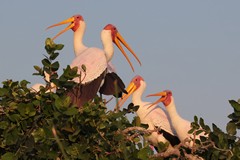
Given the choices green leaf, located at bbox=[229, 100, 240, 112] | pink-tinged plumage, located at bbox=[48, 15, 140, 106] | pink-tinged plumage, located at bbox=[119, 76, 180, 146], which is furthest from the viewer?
pink-tinged plumage, located at bbox=[119, 76, 180, 146]

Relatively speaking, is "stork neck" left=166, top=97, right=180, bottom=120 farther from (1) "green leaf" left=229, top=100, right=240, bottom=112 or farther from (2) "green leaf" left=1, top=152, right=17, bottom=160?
(2) "green leaf" left=1, top=152, right=17, bottom=160

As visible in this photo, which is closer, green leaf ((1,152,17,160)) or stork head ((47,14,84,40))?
green leaf ((1,152,17,160))

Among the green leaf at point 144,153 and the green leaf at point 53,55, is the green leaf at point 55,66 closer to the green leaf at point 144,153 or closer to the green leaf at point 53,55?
the green leaf at point 53,55

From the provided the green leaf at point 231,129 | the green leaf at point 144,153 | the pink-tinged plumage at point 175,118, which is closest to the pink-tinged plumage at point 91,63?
the pink-tinged plumage at point 175,118

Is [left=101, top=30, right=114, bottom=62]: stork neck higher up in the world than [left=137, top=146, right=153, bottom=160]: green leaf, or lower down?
higher up

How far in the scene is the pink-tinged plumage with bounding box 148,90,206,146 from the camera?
12.6 m

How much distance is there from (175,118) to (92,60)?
9.79ft

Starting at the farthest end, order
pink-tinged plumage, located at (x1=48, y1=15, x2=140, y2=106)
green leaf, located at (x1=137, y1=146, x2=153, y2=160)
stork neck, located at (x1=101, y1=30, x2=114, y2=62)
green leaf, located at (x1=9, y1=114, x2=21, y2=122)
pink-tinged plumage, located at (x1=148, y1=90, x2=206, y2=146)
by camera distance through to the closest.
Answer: pink-tinged plumage, located at (x1=148, y1=90, x2=206, y2=146), stork neck, located at (x1=101, y1=30, x2=114, y2=62), pink-tinged plumage, located at (x1=48, y1=15, x2=140, y2=106), green leaf, located at (x1=9, y1=114, x2=21, y2=122), green leaf, located at (x1=137, y1=146, x2=153, y2=160)

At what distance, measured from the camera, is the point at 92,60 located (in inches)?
430

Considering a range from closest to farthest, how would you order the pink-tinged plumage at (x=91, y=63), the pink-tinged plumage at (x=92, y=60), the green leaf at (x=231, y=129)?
the green leaf at (x=231, y=129)
the pink-tinged plumage at (x=92, y=60)
the pink-tinged plumage at (x=91, y=63)

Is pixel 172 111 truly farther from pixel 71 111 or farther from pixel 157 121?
pixel 71 111

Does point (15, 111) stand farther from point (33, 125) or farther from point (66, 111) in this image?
point (66, 111)

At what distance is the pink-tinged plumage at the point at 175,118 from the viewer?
12578 mm

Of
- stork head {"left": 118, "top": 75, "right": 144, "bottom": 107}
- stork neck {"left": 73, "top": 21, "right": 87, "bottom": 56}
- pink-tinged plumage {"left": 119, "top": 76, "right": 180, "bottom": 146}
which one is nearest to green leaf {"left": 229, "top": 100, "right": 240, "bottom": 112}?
stork neck {"left": 73, "top": 21, "right": 87, "bottom": 56}
